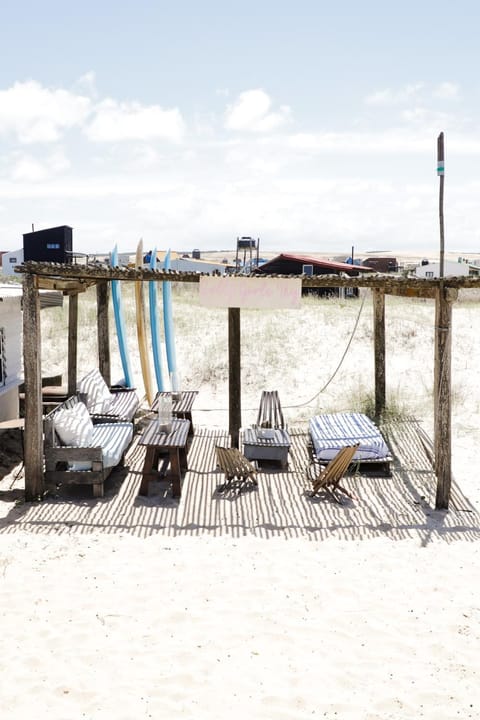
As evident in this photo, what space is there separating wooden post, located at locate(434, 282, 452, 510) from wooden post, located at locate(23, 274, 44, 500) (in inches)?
181

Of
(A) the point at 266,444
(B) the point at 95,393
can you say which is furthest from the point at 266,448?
(B) the point at 95,393

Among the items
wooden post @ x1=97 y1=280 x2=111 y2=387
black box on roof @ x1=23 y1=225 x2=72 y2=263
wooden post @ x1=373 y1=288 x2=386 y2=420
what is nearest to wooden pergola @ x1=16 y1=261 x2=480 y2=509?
wooden post @ x1=97 y1=280 x2=111 y2=387

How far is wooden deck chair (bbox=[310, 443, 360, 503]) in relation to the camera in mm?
7428

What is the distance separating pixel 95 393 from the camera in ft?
32.8

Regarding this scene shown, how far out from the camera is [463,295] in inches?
1114

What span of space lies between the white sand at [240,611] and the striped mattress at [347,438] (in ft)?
2.83

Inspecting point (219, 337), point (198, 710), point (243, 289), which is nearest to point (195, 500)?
point (243, 289)

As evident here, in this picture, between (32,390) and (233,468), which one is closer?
(32,390)

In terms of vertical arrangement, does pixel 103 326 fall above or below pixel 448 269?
below

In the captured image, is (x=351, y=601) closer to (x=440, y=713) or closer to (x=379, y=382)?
(x=440, y=713)

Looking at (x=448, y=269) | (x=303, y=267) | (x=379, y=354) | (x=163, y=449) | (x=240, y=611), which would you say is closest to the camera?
(x=240, y=611)

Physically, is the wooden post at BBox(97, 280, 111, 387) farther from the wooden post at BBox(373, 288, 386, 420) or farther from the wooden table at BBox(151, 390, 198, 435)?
the wooden post at BBox(373, 288, 386, 420)

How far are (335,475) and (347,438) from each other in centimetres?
107

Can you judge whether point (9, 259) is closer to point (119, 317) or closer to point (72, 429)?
point (119, 317)
